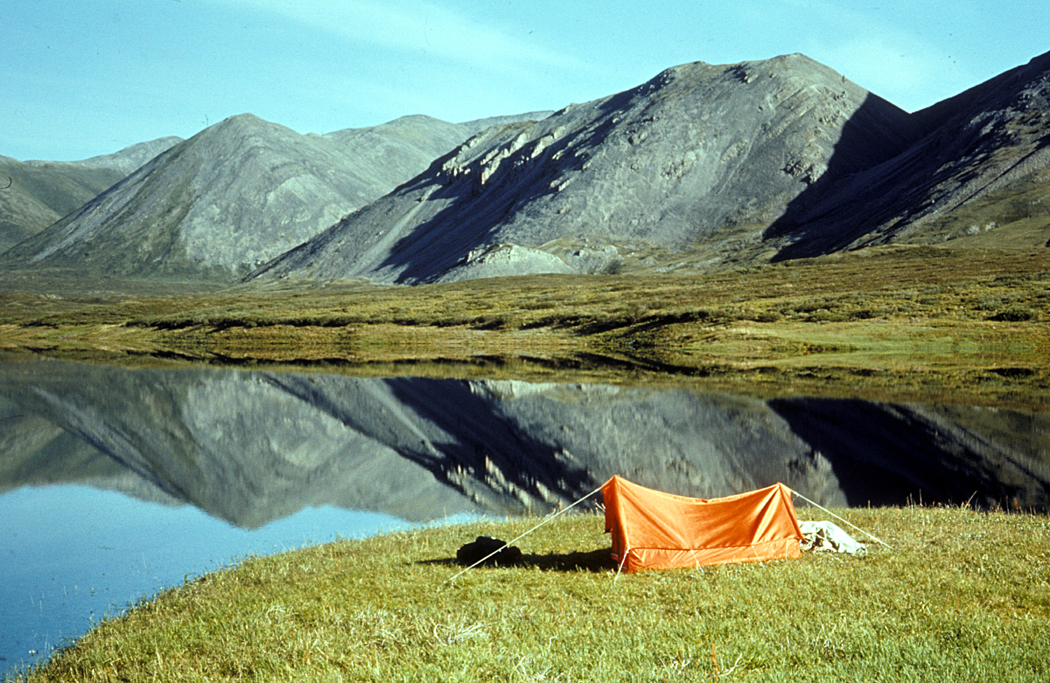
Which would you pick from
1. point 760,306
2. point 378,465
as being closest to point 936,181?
point 760,306

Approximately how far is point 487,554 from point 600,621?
4209 millimetres

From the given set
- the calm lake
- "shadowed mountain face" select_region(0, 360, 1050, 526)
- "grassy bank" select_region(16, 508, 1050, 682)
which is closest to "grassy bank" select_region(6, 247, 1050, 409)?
"shadowed mountain face" select_region(0, 360, 1050, 526)

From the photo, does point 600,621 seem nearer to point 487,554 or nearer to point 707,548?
point 707,548

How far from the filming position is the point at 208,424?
149 feet

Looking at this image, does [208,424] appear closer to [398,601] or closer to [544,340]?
[398,601]

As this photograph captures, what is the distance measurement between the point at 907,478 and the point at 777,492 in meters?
15.2

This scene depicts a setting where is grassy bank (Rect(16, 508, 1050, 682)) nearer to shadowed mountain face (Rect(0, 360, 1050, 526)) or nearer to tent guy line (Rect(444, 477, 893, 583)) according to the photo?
tent guy line (Rect(444, 477, 893, 583))

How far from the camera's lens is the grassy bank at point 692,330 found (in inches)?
2341

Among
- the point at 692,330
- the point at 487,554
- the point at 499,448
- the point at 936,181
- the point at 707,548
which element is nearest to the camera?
the point at 707,548

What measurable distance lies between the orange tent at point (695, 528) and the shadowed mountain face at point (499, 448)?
10.4m

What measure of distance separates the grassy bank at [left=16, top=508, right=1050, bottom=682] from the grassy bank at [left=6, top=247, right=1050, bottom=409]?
33015mm

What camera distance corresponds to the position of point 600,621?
11.2 m

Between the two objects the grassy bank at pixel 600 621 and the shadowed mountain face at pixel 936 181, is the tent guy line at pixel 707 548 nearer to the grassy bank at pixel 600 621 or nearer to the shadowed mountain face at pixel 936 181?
the grassy bank at pixel 600 621

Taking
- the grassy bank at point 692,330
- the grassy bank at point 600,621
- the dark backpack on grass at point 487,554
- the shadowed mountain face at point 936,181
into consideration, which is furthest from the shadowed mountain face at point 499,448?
the shadowed mountain face at point 936,181
